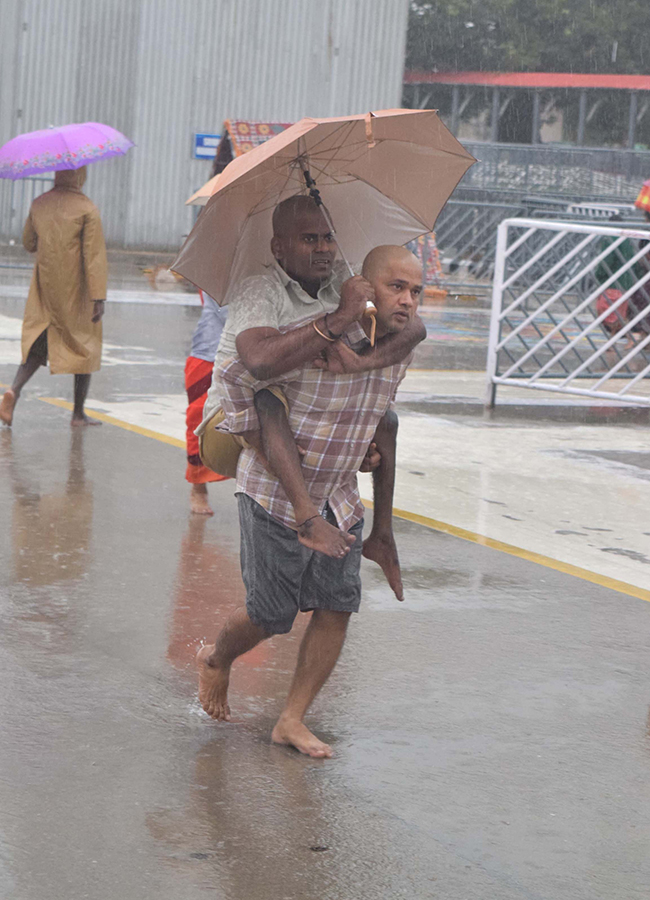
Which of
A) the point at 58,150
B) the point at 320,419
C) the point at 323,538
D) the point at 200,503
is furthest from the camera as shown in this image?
the point at 58,150

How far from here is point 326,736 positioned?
4188 millimetres

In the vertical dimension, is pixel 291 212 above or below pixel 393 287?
above

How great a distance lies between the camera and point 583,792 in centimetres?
387

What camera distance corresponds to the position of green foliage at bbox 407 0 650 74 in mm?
46188

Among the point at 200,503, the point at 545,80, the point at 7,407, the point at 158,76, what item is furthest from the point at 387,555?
the point at 545,80

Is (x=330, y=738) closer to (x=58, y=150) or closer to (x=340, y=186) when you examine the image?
(x=340, y=186)

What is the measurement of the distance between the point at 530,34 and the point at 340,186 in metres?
44.4

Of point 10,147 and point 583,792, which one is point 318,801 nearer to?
point 583,792

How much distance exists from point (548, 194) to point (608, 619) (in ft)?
79.8

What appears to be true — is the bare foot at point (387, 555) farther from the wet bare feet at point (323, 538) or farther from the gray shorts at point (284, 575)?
the wet bare feet at point (323, 538)

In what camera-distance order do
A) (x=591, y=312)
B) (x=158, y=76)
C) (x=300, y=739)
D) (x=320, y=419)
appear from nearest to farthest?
1. (x=320, y=419)
2. (x=300, y=739)
3. (x=591, y=312)
4. (x=158, y=76)

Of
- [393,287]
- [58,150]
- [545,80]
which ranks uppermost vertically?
[545,80]

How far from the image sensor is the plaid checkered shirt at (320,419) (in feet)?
12.6

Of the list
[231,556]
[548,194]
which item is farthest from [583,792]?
[548,194]
